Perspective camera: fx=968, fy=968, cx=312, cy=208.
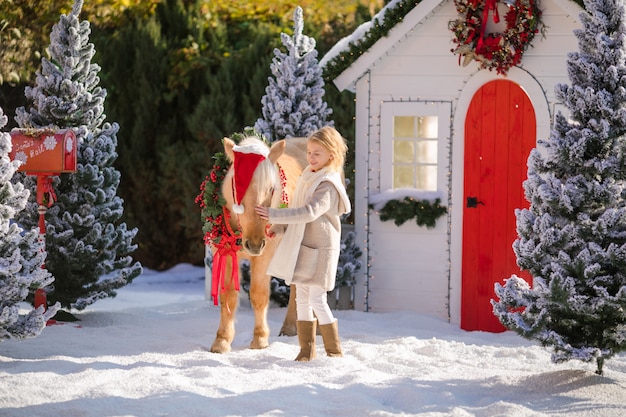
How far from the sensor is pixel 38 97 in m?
9.21

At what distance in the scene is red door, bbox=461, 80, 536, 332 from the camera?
950cm

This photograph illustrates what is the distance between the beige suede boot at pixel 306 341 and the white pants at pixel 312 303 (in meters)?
0.06

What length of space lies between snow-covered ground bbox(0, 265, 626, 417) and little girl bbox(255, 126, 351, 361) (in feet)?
0.92

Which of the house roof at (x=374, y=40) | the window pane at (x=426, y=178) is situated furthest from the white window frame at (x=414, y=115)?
the window pane at (x=426, y=178)

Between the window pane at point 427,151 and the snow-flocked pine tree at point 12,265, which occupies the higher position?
the window pane at point 427,151

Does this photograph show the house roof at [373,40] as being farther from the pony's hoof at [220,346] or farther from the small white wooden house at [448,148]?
the pony's hoof at [220,346]

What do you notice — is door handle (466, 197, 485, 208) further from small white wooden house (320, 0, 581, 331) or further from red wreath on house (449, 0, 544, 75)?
red wreath on house (449, 0, 544, 75)

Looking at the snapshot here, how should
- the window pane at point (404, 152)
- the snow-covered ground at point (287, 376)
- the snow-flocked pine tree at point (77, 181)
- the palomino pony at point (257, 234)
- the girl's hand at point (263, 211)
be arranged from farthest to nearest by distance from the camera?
1. the window pane at point (404, 152)
2. the snow-flocked pine tree at point (77, 181)
3. the palomino pony at point (257, 234)
4. the girl's hand at point (263, 211)
5. the snow-covered ground at point (287, 376)

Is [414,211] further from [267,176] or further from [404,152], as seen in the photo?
[267,176]

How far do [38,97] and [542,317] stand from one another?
17.4 feet

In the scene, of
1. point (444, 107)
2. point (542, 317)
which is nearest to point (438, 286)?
point (444, 107)

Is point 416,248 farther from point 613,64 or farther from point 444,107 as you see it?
point 613,64

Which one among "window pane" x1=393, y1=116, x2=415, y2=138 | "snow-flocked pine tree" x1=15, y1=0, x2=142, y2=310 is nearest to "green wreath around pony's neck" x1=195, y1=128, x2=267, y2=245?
"snow-flocked pine tree" x1=15, y1=0, x2=142, y2=310

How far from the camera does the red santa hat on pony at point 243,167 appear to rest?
710cm
